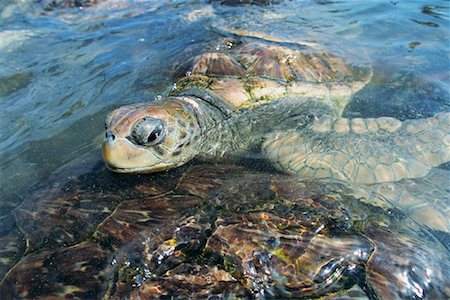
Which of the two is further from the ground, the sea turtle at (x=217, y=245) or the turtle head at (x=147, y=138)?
the turtle head at (x=147, y=138)

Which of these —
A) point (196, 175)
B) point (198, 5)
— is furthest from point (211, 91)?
point (198, 5)

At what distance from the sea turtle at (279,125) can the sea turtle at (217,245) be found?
0.30 m

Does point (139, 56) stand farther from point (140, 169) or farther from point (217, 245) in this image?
point (217, 245)

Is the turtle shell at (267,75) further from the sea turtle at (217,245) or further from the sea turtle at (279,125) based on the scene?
the sea turtle at (217,245)

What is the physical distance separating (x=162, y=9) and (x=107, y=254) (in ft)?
17.6

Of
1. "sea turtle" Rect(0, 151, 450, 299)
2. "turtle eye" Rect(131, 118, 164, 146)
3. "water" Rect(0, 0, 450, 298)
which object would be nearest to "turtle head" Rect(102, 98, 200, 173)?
"turtle eye" Rect(131, 118, 164, 146)

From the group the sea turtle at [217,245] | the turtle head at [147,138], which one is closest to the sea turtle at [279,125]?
the turtle head at [147,138]

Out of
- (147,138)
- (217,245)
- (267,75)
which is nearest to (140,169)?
(147,138)

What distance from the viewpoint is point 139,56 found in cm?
437

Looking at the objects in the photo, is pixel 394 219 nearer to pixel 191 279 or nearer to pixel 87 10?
pixel 191 279

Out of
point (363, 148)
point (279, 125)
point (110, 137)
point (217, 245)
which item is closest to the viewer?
point (217, 245)

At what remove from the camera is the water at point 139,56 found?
10.00 feet

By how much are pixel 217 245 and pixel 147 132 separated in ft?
2.81

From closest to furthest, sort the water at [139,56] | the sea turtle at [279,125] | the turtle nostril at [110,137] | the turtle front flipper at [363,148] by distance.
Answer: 1. the turtle nostril at [110,137]
2. the sea turtle at [279,125]
3. the turtle front flipper at [363,148]
4. the water at [139,56]
